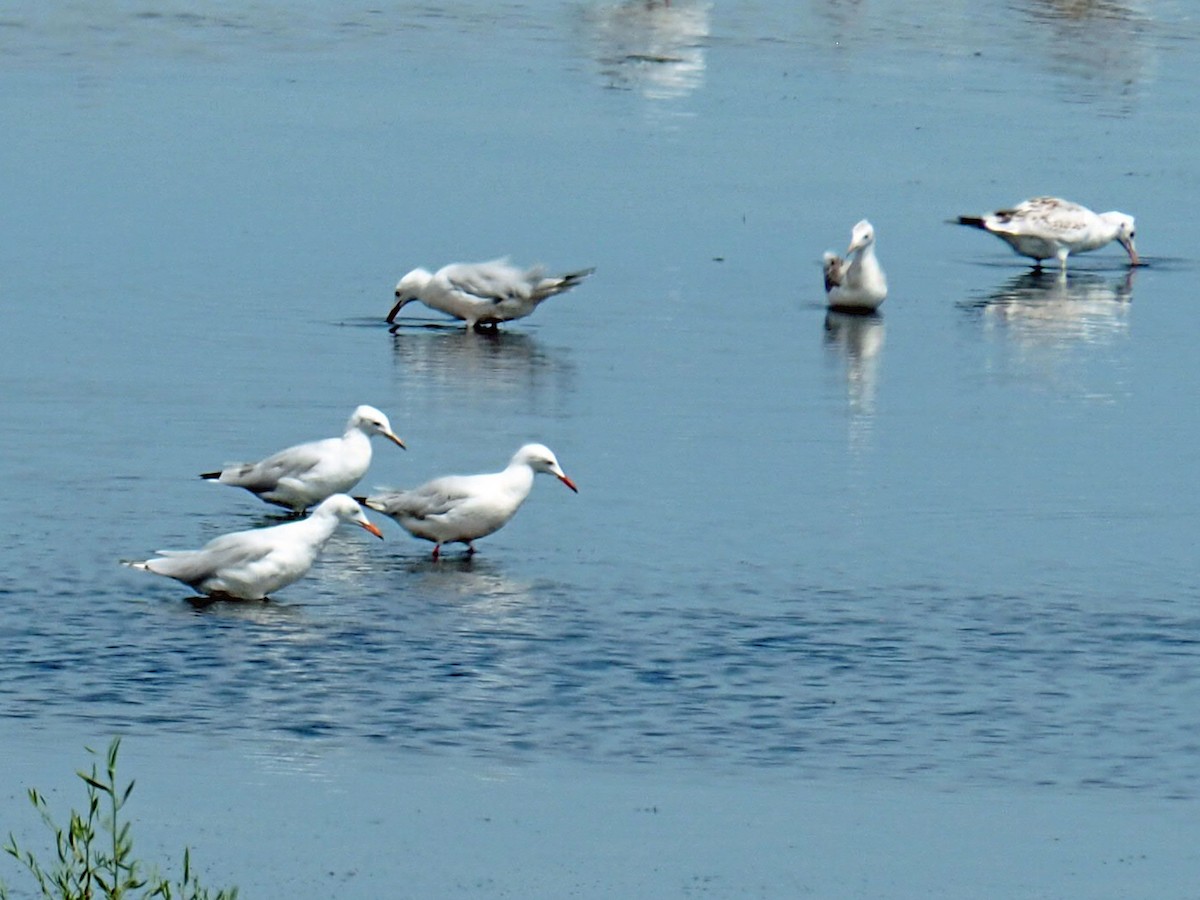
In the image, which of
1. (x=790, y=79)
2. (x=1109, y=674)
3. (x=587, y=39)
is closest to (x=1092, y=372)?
(x=1109, y=674)

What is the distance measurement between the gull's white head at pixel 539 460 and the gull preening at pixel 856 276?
6974mm

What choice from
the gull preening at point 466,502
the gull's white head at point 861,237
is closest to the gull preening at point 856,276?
the gull's white head at point 861,237

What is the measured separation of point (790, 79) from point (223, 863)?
24719mm

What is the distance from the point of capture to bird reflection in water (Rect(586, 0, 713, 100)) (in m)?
32.5

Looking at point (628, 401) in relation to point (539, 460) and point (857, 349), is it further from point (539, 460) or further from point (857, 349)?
point (539, 460)

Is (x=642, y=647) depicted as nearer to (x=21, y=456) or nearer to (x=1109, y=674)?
(x=1109, y=674)

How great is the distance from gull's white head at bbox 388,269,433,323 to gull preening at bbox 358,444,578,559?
5.86 metres

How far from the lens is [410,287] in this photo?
20156mm

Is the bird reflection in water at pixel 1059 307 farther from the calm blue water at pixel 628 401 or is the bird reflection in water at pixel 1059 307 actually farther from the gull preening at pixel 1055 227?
the gull preening at pixel 1055 227

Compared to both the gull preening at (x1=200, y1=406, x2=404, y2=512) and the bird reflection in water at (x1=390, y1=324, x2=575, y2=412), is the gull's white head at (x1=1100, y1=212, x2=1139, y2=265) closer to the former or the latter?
the bird reflection in water at (x1=390, y1=324, x2=575, y2=412)

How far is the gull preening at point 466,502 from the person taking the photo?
13914mm

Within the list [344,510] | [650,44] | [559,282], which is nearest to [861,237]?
[559,282]

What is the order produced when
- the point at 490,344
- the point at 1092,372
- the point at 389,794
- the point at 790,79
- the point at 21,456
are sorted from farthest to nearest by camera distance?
the point at 790,79, the point at 490,344, the point at 1092,372, the point at 21,456, the point at 389,794

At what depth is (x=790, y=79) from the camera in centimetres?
3288
